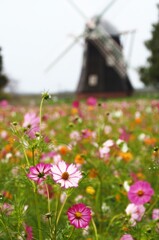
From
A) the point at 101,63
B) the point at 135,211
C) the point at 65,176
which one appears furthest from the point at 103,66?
the point at 65,176

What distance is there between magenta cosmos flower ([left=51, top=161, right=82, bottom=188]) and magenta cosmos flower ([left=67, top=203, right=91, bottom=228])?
2.9 inches

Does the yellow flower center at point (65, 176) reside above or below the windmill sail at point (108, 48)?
below

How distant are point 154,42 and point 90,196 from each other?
25.8m

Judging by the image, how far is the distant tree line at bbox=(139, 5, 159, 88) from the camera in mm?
27578

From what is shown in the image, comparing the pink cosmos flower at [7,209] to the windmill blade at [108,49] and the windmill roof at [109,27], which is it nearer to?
the windmill blade at [108,49]

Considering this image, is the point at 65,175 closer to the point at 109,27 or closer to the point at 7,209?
the point at 7,209

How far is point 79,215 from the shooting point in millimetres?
1459

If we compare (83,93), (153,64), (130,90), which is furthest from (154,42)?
(83,93)

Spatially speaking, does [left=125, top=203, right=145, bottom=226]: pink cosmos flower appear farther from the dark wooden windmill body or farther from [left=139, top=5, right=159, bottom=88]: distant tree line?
[left=139, top=5, right=159, bottom=88]: distant tree line

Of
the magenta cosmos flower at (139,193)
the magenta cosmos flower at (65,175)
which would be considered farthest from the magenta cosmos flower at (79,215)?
the magenta cosmos flower at (139,193)

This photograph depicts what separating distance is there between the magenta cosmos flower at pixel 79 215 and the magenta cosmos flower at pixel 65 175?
7cm

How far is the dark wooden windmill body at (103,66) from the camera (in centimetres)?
2655

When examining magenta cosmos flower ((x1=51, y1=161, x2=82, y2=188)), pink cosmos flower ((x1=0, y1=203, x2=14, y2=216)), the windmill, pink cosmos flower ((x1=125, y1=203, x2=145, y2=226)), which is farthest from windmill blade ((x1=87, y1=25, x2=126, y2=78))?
magenta cosmos flower ((x1=51, y1=161, x2=82, y2=188))

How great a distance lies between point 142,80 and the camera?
28.5 metres
